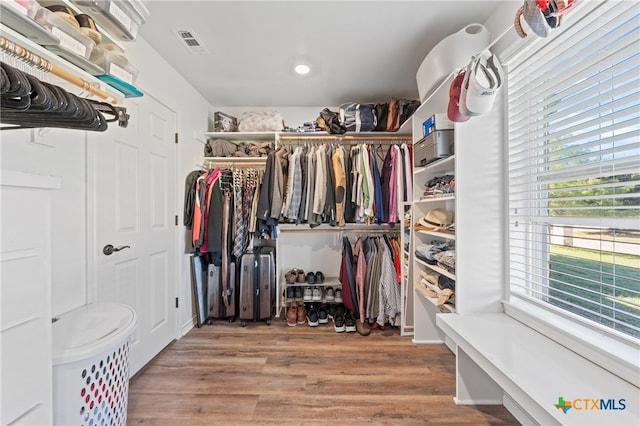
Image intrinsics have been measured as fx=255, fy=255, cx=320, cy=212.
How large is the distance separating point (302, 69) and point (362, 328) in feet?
7.76

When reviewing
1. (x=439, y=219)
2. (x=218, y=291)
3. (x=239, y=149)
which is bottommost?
(x=218, y=291)

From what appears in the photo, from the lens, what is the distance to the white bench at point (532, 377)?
0.78m

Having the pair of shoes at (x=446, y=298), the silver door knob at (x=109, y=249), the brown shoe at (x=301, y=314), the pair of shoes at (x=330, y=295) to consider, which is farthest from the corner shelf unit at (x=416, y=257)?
the silver door knob at (x=109, y=249)

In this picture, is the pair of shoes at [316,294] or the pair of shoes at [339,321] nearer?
the pair of shoes at [339,321]

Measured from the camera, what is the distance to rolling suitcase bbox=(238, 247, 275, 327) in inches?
101

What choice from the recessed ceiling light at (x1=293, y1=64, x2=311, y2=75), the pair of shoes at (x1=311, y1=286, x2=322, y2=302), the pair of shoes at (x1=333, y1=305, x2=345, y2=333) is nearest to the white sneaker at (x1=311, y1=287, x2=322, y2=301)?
the pair of shoes at (x1=311, y1=286, x2=322, y2=302)

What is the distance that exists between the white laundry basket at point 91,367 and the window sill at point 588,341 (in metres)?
1.88

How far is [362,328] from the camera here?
7.82ft

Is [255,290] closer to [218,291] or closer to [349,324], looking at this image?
[218,291]

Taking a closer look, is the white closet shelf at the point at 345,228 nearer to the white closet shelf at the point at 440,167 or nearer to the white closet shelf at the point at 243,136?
the white closet shelf at the point at 440,167

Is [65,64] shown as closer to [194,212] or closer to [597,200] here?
[194,212]

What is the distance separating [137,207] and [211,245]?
0.74 metres

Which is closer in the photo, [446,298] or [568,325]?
[568,325]

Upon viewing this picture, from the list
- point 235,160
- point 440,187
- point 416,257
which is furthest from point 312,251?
point 440,187
